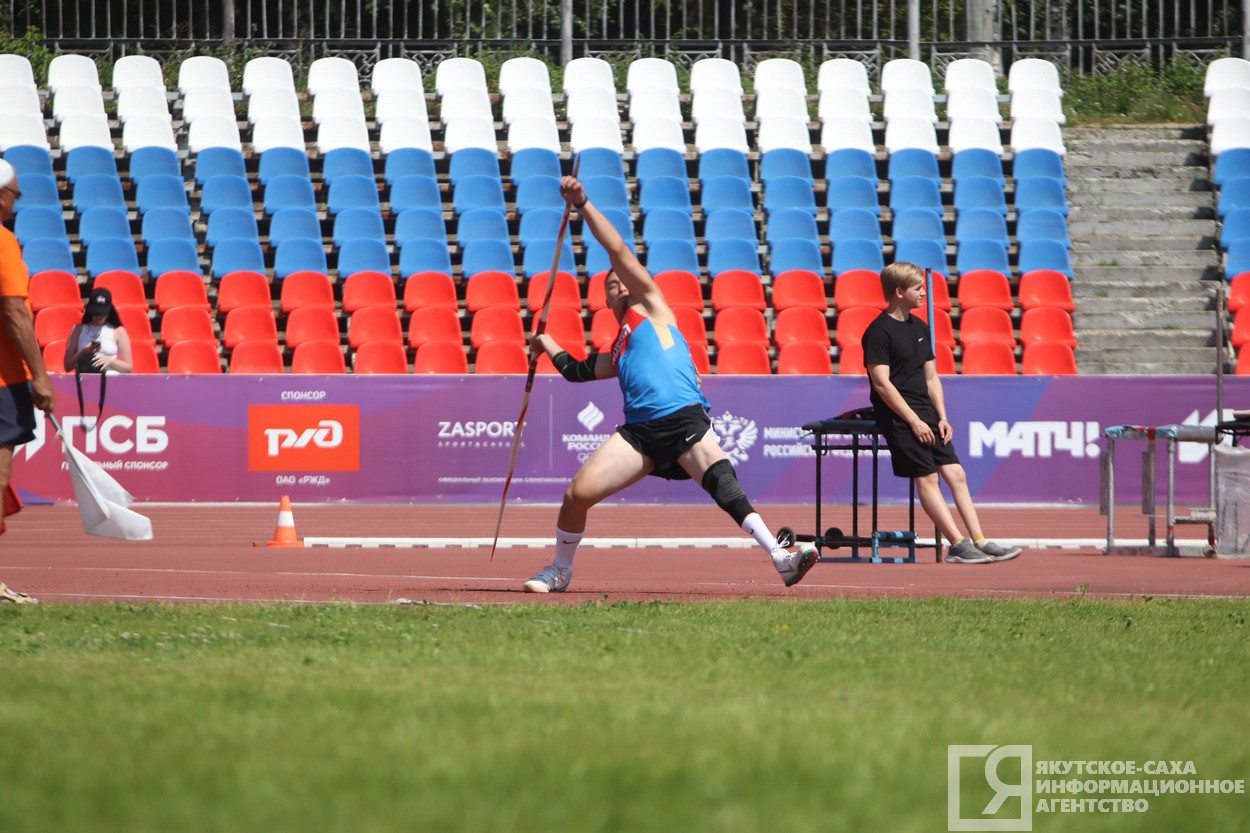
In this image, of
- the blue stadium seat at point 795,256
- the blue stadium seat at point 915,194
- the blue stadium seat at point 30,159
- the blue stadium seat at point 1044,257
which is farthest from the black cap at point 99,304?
the blue stadium seat at point 1044,257

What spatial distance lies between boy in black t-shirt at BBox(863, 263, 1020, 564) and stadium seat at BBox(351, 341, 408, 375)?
10.3 metres

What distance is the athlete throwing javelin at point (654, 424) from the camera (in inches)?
328

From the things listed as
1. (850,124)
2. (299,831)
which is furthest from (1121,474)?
(299,831)

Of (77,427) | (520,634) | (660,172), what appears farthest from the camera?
(660,172)

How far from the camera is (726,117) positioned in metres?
24.4

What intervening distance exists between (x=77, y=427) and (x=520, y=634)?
1240cm

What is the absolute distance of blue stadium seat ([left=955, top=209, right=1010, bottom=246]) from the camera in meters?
22.6

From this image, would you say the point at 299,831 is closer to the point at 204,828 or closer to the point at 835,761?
the point at 204,828

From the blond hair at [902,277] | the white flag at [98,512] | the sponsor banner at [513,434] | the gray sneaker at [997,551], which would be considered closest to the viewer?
the white flag at [98,512]

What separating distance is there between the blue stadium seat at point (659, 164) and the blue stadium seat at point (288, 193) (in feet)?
16.4

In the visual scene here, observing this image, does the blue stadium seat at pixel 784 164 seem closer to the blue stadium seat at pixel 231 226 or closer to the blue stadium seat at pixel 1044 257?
the blue stadium seat at pixel 1044 257

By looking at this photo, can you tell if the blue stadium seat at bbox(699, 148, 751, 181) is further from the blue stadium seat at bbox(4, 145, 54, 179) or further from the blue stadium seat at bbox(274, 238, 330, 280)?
the blue stadium seat at bbox(4, 145, 54, 179)

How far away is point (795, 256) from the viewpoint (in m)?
22.2

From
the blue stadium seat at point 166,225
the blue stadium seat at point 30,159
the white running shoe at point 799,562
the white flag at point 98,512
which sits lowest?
the white running shoe at point 799,562
